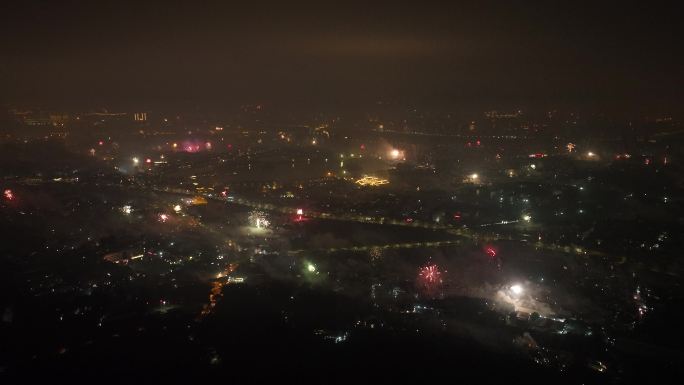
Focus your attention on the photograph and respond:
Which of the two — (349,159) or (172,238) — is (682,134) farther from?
(172,238)

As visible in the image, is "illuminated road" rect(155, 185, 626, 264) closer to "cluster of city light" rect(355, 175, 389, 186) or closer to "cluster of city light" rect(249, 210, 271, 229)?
"cluster of city light" rect(249, 210, 271, 229)

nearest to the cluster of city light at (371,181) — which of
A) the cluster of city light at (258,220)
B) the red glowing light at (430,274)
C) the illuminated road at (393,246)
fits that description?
the cluster of city light at (258,220)

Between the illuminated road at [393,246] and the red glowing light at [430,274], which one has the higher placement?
the red glowing light at [430,274]

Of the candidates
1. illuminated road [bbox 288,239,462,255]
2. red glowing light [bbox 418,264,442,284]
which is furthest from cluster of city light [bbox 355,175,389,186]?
red glowing light [bbox 418,264,442,284]

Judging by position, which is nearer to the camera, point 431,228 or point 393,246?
point 393,246

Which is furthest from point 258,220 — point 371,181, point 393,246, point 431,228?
point 371,181

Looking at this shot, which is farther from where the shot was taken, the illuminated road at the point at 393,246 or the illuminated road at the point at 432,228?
the illuminated road at the point at 432,228

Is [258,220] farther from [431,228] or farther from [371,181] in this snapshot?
[371,181]

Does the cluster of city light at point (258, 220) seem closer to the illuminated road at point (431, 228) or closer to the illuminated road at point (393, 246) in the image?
the illuminated road at point (431, 228)

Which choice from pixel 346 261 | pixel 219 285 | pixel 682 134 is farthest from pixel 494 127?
pixel 219 285
